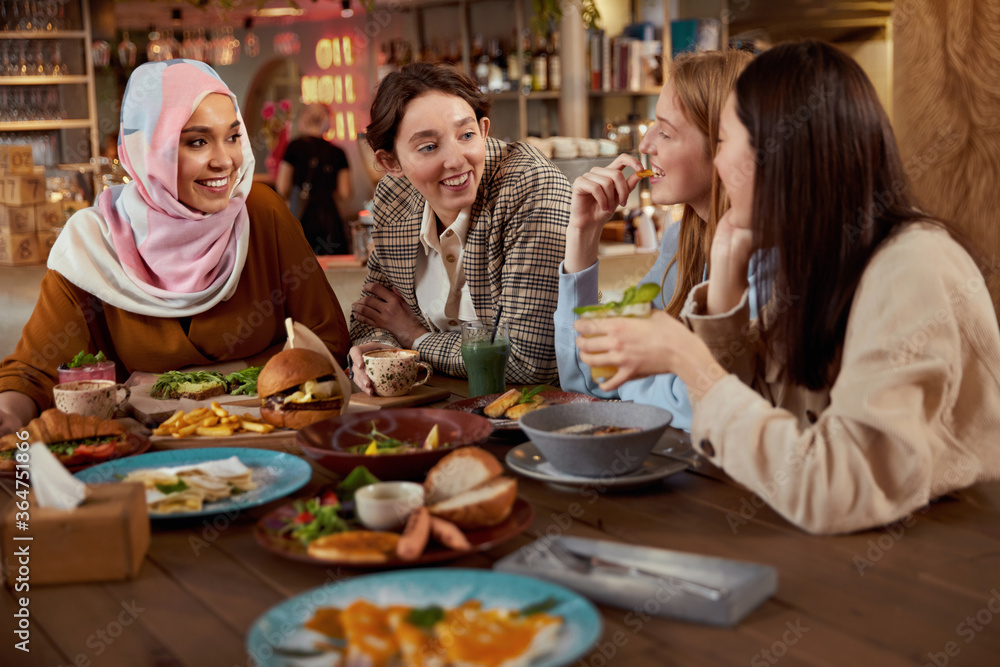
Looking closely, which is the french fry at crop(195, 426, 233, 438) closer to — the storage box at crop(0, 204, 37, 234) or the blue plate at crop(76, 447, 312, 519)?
the blue plate at crop(76, 447, 312, 519)

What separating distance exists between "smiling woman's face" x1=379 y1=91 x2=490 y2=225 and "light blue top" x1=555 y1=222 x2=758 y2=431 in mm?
510

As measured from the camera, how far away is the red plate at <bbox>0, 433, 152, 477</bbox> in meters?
1.45

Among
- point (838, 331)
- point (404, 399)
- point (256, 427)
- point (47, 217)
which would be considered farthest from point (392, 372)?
point (47, 217)

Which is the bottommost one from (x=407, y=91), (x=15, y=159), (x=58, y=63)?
(x=15, y=159)

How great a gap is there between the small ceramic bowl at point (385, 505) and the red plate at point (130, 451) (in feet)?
1.77

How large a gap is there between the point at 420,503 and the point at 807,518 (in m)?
0.48

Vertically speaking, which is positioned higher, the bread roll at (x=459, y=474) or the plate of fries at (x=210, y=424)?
the bread roll at (x=459, y=474)

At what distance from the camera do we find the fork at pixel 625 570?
0.95 metres

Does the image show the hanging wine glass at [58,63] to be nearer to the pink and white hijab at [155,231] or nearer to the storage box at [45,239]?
the storage box at [45,239]

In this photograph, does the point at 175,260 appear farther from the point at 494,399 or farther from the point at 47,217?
the point at 47,217

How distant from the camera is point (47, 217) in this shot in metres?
3.78

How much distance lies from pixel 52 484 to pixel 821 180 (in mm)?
1033

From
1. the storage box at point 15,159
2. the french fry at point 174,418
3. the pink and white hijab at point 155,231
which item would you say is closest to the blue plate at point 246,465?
the french fry at point 174,418

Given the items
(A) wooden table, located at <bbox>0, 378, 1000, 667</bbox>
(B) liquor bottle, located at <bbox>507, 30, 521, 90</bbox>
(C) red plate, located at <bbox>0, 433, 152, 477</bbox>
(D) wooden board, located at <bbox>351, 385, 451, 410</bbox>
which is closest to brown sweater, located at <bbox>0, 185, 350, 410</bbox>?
(D) wooden board, located at <bbox>351, 385, 451, 410</bbox>
